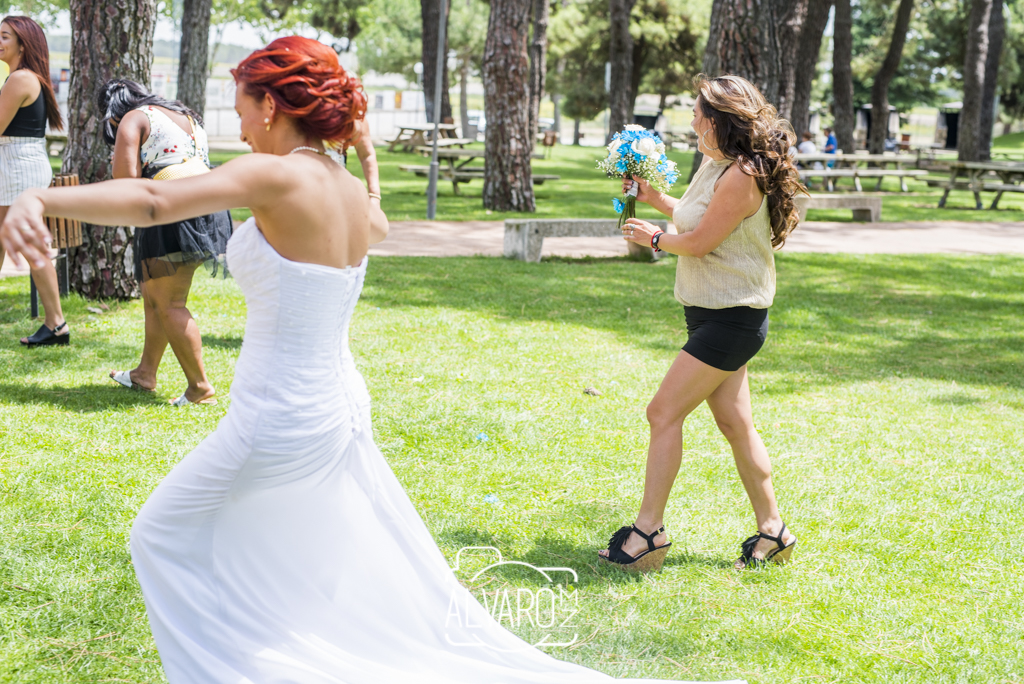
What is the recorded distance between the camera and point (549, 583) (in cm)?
367

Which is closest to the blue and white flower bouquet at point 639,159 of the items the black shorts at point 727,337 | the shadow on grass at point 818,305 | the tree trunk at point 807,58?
the black shorts at point 727,337

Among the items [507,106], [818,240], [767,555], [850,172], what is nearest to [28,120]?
[767,555]

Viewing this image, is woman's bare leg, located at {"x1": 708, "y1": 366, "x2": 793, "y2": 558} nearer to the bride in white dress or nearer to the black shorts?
the black shorts

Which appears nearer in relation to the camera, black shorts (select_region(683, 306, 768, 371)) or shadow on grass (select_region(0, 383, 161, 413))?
black shorts (select_region(683, 306, 768, 371))

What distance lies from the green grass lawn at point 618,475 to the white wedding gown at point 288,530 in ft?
2.08

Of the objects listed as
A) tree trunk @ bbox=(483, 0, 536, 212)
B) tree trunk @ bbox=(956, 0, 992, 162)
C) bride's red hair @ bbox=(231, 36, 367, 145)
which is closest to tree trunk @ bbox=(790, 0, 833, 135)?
tree trunk @ bbox=(956, 0, 992, 162)

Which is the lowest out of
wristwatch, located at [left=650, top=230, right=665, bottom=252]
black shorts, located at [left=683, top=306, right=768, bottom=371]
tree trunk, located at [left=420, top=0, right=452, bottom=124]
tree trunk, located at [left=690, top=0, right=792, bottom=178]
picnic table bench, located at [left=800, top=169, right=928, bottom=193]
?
black shorts, located at [left=683, top=306, right=768, bottom=371]

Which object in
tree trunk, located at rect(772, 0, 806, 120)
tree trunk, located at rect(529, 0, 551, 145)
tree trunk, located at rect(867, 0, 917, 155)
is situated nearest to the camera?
tree trunk, located at rect(772, 0, 806, 120)

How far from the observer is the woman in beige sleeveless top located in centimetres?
342

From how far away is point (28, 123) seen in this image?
645 centimetres

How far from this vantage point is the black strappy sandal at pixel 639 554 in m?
3.75

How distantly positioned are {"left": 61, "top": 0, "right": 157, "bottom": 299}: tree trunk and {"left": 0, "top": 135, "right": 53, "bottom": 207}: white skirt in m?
0.98

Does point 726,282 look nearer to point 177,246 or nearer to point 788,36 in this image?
point 177,246

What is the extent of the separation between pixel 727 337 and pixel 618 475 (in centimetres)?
148
